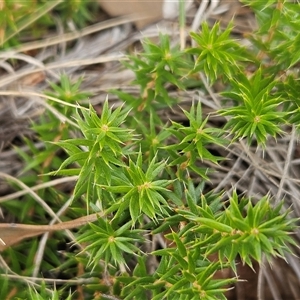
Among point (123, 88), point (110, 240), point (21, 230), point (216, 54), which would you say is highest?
point (123, 88)

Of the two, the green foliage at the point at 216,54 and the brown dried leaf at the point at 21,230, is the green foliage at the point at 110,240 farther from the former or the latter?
the green foliage at the point at 216,54

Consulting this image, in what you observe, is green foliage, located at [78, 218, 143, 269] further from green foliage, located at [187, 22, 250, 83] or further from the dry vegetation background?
green foliage, located at [187, 22, 250, 83]

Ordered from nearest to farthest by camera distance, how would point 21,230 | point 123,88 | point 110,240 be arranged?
1. point 110,240
2. point 21,230
3. point 123,88

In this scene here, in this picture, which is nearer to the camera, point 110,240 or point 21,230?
point 110,240

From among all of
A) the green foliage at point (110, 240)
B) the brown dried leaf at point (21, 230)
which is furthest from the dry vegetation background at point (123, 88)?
the green foliage at point (110, 240)

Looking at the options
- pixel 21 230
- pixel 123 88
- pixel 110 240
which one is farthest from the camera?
pixel 123 88

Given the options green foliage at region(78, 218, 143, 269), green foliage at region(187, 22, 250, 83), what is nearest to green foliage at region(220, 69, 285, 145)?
green foliage at region(187, 22, 250, 83)

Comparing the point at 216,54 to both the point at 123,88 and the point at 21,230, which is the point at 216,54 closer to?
the point at 123,88

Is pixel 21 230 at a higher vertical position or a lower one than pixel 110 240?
higher

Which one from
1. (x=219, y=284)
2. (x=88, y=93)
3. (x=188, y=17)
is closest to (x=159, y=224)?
(x=219, y=284)

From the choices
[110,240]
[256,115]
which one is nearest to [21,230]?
[110,240]
